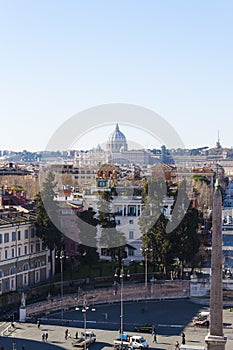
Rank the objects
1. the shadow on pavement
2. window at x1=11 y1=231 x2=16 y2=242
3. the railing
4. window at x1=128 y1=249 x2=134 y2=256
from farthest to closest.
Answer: window at x1=128 y1=249 x2=134 y2=256 → window at x1=11 y1=231 x2=16 y2=242 → the railing → the shadow on pavement

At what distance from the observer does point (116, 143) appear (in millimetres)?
147750

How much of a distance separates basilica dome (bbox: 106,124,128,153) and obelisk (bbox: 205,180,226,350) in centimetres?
13103

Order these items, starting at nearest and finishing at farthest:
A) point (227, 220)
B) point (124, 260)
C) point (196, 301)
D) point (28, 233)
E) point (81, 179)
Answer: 1. point (196, 301)
2. point (28, 233)
3. point (124, 260)
4. point (227, 220)
5. point (81, 179)

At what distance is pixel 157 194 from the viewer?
36.8 metres

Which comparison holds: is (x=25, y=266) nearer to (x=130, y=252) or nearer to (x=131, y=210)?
(x=130, y=252)

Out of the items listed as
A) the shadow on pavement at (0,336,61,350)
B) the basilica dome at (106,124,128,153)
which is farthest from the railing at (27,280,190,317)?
the basilica dome at (106,124,128,153)

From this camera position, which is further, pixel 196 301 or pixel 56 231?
pixel 56 231

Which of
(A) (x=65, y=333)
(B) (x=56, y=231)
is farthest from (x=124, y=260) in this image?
(A) (x=65, y=333)

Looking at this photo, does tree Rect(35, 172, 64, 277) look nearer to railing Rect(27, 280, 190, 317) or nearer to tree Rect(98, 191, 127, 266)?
tree Rect(98, 191, 127, 266)

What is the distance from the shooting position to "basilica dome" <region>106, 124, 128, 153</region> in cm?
14725

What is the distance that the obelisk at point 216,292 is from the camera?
48.4 feet

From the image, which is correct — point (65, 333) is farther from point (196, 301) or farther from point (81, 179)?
point (81, 179)

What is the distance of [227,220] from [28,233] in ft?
131

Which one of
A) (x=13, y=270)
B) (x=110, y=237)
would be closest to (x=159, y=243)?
(x=110, y=237)
